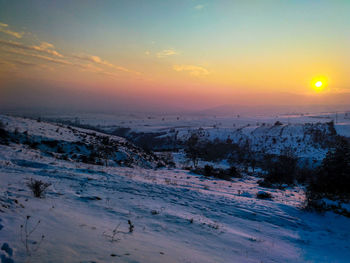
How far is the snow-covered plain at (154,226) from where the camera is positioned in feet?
11.0

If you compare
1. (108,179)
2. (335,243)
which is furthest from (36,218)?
(335,243)

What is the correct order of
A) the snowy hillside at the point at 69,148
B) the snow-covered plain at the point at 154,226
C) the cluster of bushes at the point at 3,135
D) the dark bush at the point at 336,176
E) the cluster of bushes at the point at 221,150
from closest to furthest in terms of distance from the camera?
the snow-covered plain at the point at 154,226, the dark bush at the point at 336,176, the cluster of bushes at the point at 3,135, the snowy hillside at the point at 69,148, the cluster of bushes at the point at 221,150

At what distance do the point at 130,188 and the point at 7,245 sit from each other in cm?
603

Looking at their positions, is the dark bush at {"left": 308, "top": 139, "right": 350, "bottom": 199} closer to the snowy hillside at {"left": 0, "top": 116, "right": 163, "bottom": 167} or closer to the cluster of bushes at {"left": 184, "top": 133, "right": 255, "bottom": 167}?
the snowy hillside at {"left": 0, "top": 116, "right": 163, "bottom": 167}

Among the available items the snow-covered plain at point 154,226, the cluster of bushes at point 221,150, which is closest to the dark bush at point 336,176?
the snow-covered plain at point 154,226

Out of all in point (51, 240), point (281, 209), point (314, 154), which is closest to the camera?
point (51, 240)

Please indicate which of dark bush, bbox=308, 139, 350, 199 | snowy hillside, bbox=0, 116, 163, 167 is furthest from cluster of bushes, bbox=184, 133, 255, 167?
dark bush, bbox=308, 139, 350, 199

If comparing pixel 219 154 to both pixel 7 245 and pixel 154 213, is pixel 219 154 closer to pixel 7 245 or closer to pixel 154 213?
pixel 154 213

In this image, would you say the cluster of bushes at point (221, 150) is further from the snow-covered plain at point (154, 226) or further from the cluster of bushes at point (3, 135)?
the snow-covered plain at point (154, 226)

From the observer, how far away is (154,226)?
5070mm

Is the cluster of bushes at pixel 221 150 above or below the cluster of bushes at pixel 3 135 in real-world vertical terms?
below

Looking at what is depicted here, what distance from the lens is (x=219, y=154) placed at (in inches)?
1695

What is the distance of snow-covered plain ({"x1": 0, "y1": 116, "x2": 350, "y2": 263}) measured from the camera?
3.34 m

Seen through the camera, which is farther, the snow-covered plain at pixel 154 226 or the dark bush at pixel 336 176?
the dark bush at pixel 336 176
